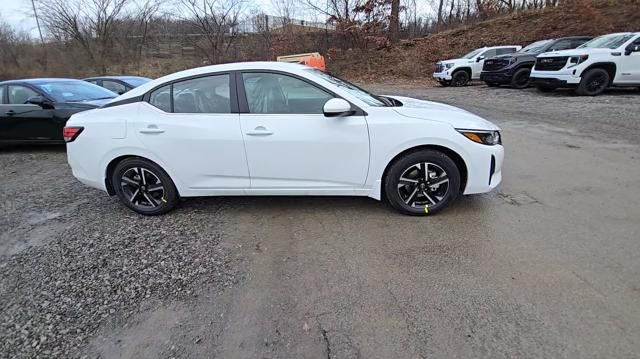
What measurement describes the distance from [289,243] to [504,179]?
3.02 meters

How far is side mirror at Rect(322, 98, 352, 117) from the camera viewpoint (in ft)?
11.5

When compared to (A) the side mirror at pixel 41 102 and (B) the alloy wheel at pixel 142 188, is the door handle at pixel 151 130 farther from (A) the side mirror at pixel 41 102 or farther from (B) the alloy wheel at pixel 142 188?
(A) the side mirror at pixel 41 102

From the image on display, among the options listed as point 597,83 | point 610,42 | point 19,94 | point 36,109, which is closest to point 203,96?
point 36,109

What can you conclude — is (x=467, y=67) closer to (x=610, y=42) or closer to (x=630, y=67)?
(x=610, y=42)

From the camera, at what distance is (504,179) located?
191 inches

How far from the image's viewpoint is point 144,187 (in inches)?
161

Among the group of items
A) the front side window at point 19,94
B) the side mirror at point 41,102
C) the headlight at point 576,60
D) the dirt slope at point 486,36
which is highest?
the dirt slope at point 486,36

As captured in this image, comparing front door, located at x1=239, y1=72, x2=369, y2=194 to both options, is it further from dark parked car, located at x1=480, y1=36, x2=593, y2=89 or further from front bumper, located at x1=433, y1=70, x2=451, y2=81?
front bumper, located at x1=433, y1=70, x2=451, y2=81

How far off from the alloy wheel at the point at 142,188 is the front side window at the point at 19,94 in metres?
4.62

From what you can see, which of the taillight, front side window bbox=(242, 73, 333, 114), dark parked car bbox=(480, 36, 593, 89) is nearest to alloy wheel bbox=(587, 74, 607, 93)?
dark parked car bbox=(480, 36, 593, 89)

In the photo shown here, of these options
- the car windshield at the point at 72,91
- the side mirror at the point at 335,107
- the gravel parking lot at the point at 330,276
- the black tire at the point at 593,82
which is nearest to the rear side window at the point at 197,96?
the side mirror at the point at 335,107

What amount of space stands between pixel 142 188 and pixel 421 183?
9.51 ft

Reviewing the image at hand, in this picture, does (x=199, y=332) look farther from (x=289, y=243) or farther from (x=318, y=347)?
(x=289, y=243)

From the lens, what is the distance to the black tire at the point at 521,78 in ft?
47.2
